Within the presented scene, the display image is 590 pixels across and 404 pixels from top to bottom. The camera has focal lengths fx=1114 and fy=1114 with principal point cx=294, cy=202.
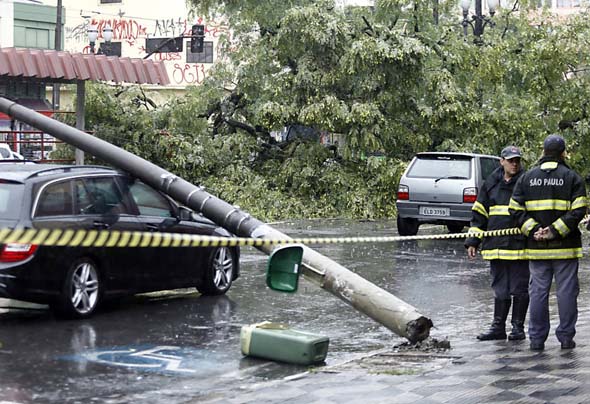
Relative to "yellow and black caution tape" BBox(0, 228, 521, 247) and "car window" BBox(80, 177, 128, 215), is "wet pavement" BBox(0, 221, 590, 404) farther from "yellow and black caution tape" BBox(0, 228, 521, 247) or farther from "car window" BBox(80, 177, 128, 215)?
"car window" BBox(80, 177, 128, 215)

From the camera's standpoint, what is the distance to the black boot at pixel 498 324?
999cm

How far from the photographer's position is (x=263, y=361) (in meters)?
9.06

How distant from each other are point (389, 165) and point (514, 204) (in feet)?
62.3

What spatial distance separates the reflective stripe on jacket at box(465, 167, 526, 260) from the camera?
390 inches

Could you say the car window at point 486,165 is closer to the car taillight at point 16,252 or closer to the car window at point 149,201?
the car window at point 149,201

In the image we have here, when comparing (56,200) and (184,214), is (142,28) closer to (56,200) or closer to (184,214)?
(184,214)

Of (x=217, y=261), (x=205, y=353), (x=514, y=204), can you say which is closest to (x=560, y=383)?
(x=514, y=204)

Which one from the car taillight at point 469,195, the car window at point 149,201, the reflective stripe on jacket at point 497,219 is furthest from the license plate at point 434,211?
the reflective stripe on jacket at point 497,219

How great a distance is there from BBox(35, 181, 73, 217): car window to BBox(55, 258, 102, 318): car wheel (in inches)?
20.8

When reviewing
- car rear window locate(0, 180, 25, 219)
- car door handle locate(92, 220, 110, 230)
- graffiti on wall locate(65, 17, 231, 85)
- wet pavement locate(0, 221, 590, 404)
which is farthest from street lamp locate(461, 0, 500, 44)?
graffiti on wall locate(65, 17, 231, 85)

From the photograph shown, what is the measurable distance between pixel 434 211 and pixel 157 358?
1252 cm

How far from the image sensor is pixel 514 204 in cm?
958

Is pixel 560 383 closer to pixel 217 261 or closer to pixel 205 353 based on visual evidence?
pixel 205 353

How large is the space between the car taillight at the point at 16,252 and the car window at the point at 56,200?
0.44m
